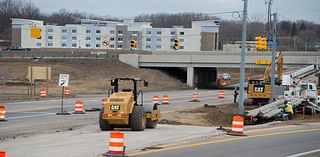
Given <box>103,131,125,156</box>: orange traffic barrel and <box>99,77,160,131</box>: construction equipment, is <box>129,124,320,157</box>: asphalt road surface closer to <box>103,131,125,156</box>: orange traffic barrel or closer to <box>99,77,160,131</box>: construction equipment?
<box>103,131,125,156</box>: orange traffic barrel

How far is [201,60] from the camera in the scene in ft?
263

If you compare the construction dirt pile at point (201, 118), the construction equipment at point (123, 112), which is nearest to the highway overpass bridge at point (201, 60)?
the construction dirt pile at point (201, 118)

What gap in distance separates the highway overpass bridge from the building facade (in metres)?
53.9

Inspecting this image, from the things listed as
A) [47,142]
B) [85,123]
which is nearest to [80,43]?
[85,123]

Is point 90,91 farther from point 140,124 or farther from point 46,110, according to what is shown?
point 140,124

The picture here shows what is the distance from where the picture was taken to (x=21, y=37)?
450 feet

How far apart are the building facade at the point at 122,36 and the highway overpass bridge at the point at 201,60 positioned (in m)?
53.9

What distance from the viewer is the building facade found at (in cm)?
14250

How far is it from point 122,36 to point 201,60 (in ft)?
232

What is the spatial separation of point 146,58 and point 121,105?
63.1 metres

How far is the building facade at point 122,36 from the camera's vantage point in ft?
468

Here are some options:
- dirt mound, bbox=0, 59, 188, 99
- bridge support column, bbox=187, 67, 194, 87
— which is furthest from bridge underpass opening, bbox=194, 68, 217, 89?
dirt mound, bbox=0, 59, 188, 99

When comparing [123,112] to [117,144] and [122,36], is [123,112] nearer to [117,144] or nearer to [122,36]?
[117,144]

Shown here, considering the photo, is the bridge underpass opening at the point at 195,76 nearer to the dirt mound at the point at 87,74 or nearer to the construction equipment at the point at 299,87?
the dirt mound at the point at 87,74
